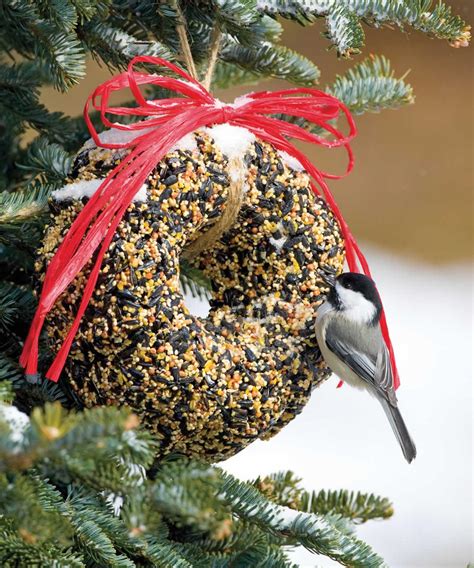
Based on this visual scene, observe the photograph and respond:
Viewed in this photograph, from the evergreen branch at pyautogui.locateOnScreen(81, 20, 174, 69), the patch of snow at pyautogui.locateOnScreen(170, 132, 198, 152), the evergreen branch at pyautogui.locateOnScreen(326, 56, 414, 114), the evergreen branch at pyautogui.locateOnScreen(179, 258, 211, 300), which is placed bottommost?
the evergreen branch at pyautogui.locateOnScreen(179, 258, 211, 300)

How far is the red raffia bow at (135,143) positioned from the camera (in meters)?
0.86

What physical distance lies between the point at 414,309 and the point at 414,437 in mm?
407

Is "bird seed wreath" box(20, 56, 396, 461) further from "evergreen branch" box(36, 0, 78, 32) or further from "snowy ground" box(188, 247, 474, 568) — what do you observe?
"snowy ground" box(188, 247, 474, 568)

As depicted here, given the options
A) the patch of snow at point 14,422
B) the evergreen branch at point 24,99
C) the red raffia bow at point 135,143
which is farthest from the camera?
the evergreen branch at point 24,99

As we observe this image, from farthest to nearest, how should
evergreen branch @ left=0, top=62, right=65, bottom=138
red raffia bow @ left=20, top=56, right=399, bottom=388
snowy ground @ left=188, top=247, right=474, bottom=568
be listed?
snowy ground @ left=188, top=247, right=474, bottom=568, evergreen branch @ left=0, top=62, right=65, bottom=138, red raffia bow @ left=20, top=56, right=399, bottom=388

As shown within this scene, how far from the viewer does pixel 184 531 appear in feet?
3.61

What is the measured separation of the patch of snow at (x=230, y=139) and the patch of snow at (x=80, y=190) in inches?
4.4

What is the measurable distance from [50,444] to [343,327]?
488mm

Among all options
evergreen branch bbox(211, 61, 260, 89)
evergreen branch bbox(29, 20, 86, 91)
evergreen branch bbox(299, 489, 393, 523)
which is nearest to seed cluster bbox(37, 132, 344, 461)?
evergreen branch bbox(29, 20, 86, 91)

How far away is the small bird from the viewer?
985mm

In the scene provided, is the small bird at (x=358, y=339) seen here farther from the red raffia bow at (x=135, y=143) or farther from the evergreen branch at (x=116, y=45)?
the evergreen branch at (x=116, y=45)

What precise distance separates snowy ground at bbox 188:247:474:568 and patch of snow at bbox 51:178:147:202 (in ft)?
5.18

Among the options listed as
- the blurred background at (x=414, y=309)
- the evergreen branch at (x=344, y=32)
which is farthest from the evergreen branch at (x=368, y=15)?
the blurred background at (x=414, y=309)

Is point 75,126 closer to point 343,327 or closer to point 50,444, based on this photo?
point 343,327
